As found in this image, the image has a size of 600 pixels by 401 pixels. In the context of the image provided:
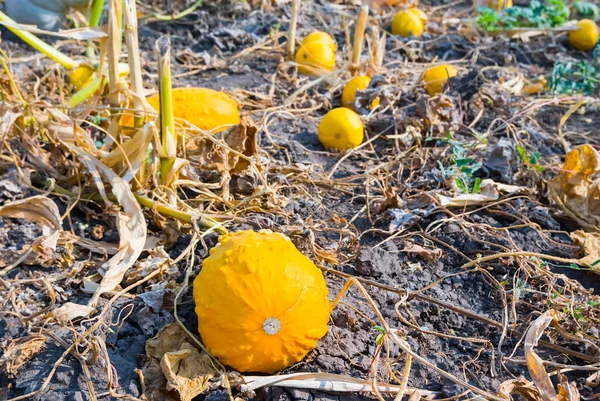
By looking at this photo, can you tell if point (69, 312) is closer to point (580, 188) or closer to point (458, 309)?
point (458, 309)

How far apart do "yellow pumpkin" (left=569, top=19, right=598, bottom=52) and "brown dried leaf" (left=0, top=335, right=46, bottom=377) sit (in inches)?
197

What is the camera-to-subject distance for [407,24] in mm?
5562

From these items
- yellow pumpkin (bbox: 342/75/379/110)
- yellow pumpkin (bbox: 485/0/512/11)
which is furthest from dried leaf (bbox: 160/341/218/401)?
yellow pumpkin (bbox: 485/0/512/11)

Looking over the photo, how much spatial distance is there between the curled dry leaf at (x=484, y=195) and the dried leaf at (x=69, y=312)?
169 cm

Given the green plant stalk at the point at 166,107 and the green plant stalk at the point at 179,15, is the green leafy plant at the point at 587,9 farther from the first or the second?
the green plant stalk at the point at 166,107

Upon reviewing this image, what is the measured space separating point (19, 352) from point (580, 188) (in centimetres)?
262

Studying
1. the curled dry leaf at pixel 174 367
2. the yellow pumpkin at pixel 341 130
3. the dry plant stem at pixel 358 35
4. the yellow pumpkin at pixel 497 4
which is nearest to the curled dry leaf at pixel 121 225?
the curled dry leaf at pixel 174 367

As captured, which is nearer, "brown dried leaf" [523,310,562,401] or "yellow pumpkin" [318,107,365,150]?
"brown dried leaf" [523,310,562,401]

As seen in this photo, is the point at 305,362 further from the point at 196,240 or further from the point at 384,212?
the point at 384,212

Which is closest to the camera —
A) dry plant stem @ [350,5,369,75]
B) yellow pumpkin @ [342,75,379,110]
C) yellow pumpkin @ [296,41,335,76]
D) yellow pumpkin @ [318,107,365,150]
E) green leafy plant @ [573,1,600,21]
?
yellow pumpkin @ [318,107,365,150]

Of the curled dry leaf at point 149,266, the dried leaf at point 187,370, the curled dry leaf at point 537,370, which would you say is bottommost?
the curled dry leaf at point 149,266

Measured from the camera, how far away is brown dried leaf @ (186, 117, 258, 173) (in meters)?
3.20

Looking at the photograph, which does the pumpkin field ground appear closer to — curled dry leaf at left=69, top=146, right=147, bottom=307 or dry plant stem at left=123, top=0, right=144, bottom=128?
curled dry leaf at left=69, top=146, right=147, bottom=307

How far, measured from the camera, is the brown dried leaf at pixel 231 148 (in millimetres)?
3195
